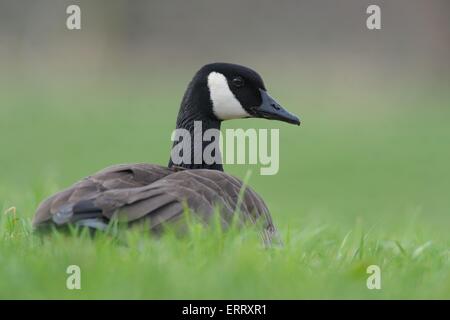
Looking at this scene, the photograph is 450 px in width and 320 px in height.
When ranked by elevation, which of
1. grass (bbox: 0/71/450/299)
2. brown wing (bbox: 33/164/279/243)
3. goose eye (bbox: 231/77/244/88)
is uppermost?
goose eye (bbox: 231/77/244/88)

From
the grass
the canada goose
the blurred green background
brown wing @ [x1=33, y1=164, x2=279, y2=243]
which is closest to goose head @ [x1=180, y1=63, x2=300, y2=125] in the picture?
the canada goose

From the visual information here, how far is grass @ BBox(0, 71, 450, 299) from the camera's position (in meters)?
4.55

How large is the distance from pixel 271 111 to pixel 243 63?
20.1 metres

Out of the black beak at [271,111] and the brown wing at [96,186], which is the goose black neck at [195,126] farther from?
the brown wing at [96,186]

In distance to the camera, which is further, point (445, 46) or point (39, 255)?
point (445, 46)

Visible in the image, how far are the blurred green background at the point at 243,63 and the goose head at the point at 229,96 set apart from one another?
1318 cm

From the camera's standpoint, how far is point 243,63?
2731 centimetres

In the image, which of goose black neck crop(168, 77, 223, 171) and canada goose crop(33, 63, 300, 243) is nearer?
canada goose crop(33, 63, 300, 243)

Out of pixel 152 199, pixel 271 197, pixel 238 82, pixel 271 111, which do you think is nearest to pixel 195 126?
pixel 238 82

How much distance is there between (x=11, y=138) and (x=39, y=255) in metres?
15.7

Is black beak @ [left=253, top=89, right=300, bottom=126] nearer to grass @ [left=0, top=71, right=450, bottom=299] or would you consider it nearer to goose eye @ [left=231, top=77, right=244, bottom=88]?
goose eye @ [left=231, top=77, right=244, bottom=88]

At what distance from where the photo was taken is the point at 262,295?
14.7 ft
